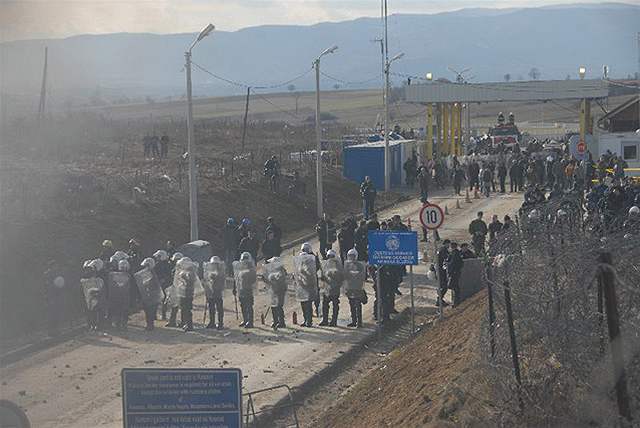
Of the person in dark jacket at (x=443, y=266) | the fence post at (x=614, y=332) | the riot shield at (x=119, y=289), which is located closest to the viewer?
the fence post at (x=614, y=332)

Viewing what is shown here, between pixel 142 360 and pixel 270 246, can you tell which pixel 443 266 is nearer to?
pixel 270 246

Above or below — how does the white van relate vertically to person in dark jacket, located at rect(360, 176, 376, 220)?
above

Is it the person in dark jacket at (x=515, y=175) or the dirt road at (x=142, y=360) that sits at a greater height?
the person in dark jacket at (x=515, y=175)

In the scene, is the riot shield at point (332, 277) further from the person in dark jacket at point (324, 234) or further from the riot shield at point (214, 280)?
the person in dark jacket at point (324, 234)

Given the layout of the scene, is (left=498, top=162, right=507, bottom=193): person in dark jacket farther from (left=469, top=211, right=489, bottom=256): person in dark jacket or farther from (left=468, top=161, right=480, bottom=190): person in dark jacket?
(left=469, top=211, right=489, bottom=256): person in dark jacket

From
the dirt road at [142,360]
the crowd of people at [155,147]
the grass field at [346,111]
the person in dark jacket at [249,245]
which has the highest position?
the grass field at [346,111]

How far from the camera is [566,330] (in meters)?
9.98

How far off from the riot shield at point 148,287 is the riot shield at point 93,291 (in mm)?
678

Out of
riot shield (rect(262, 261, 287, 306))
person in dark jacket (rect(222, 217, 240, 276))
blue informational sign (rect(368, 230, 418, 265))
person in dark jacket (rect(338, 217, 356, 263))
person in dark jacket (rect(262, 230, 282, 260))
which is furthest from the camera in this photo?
person in dark jacket (rect(222, 217, 240, 276))

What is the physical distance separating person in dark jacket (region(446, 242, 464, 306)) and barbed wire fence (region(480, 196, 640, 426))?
9.64 metres

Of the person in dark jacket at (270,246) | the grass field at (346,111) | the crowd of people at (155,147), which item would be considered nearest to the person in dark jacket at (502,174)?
the crowd of people at (155,147)

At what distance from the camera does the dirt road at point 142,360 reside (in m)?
15.7

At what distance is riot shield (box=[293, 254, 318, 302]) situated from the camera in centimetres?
2078

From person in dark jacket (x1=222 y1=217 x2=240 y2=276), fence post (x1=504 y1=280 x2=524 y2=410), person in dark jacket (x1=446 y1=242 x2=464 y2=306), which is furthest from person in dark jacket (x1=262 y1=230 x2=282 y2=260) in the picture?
fence post (x1=504 y1=280 x2=524 y2=410)
